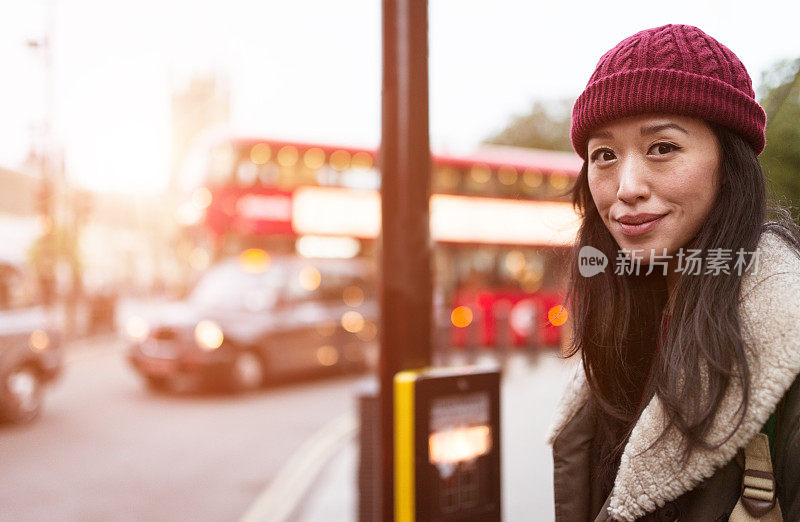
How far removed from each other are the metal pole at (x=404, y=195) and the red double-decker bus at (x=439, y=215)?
6.97 meters

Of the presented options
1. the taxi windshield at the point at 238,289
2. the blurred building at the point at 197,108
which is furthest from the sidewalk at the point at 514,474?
the blurred building at the point at 197,108

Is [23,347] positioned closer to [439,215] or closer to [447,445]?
[447,445]

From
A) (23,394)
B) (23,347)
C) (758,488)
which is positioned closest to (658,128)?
(758,488)

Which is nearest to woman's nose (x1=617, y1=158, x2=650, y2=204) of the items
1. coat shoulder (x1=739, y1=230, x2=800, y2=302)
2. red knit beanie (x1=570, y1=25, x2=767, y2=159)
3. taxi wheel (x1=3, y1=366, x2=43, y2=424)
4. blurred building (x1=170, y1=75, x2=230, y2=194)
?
red knit beanie (x1=570, y1=25, x2=767, y2=159)

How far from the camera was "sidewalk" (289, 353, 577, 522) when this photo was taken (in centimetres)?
425

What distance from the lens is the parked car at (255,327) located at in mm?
9023

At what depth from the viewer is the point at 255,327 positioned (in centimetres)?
932

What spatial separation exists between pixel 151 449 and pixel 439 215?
7922 mm

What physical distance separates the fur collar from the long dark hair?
19 mm

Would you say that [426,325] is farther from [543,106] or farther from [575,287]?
[543,106]

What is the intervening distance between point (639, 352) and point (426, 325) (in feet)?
3.78

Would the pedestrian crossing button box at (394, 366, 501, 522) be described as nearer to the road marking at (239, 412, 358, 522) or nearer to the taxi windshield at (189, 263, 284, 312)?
the road marking at (239, 412, 358, 522)

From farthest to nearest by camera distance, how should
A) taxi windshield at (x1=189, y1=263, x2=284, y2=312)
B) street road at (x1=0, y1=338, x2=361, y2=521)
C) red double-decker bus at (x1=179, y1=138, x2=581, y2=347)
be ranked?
red double-decker bus at (x1=179, y1=138, x2=581, y2=347) < taxi windshield at (x1=189, y1=263, x2=284, y2=312) < street road at (x1=0, y1=338, x2=361, y2=521)

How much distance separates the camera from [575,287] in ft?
5.32
